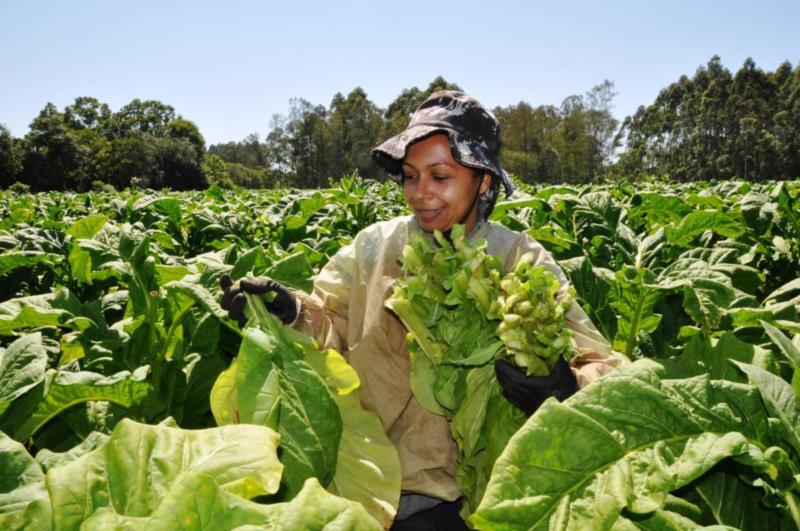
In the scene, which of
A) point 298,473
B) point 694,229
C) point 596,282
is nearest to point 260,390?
point 298,473

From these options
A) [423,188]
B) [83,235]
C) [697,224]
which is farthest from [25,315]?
[697,224]

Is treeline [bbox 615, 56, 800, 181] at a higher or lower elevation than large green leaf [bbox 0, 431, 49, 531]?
higher

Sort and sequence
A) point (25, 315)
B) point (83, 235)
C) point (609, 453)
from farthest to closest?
point (83, 235), point (25, 315), point (609, 453)

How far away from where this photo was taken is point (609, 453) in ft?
3.07

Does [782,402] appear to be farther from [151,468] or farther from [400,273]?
[400,273]

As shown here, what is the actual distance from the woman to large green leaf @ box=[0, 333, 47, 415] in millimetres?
682

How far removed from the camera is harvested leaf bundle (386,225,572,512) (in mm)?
1377

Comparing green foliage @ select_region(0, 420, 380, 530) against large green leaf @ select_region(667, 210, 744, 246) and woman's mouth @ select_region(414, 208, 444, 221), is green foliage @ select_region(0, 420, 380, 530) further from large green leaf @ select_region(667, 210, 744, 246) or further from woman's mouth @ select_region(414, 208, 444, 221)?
large green leaf @ select_region(667, 210, 744, 246)

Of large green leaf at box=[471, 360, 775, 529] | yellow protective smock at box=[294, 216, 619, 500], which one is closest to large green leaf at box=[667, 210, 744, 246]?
yellow protective smock at box=[294, 216, 619, 500]

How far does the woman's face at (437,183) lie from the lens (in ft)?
6.86

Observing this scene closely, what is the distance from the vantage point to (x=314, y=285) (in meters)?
2.20

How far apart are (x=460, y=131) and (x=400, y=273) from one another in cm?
52

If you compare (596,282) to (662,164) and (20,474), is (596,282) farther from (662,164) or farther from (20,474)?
(662,164)

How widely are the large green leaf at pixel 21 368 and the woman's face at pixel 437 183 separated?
1.20 m
